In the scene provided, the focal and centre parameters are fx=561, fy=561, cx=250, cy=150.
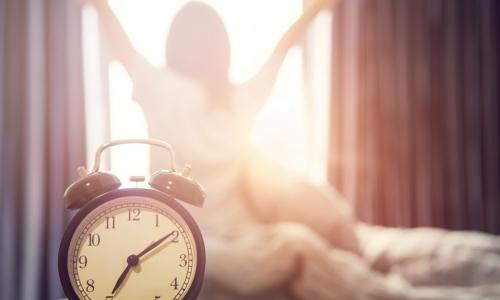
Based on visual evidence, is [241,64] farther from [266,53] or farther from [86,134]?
[86,134]

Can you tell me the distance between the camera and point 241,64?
6.36 feet

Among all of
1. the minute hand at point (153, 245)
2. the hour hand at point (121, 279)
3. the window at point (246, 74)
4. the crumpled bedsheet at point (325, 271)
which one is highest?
the window at point (246, 74)

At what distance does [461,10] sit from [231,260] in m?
1.47

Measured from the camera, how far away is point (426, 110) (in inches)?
90.7

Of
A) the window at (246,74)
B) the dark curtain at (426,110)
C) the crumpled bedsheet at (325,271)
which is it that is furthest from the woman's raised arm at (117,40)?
the dark curtain at (426,110)

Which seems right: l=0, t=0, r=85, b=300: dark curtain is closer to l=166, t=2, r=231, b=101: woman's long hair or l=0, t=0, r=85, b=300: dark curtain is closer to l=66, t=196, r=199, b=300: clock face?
l=166, t=2, r=231, b=101: woman's long hair

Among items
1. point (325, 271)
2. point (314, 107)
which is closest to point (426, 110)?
point (314, 107)

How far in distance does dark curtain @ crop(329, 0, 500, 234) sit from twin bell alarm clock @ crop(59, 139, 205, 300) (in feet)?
4.31

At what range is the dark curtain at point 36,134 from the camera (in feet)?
5.49

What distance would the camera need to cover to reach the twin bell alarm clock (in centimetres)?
97

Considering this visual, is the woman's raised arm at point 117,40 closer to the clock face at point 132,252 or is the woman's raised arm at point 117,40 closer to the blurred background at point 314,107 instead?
the blurred background at point 314,107

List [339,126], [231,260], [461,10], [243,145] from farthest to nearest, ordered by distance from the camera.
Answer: [461,10]
[339,126]
[243,145]
[231,260]

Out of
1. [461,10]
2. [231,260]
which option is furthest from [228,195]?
[461,10]

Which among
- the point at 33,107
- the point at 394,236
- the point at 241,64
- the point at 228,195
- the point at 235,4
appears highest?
the point at 235,4
